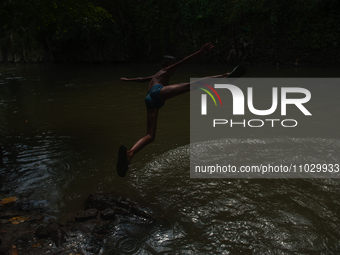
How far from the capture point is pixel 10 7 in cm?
841

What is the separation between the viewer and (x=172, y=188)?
4.30 meters

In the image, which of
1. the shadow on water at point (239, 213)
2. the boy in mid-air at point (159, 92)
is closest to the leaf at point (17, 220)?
the boy in mid-air at point (159, 92)

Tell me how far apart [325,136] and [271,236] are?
13.0ft

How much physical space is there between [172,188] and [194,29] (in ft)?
72.5

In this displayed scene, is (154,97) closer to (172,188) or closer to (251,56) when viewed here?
(172,188)

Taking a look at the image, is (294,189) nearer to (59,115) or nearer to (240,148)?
(240,148)

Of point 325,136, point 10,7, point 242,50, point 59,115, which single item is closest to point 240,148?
point 325,136

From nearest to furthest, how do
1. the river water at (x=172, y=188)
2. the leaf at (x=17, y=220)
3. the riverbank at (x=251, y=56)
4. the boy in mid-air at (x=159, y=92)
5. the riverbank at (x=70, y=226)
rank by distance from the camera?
the riverbank at (x=70, y=226)
the river water at (x=172, y=188)
the leaf at (x=17, y=220)
the boy in mid-air at (x=159, y=92)
the riverbank at (x=251, y=56)

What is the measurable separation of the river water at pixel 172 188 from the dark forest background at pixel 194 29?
17.2 ft

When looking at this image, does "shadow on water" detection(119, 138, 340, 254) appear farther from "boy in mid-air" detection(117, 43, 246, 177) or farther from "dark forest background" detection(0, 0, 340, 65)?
"dark forest background" detection(0, 0, 340, 65)

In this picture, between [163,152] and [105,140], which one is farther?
[105,140]

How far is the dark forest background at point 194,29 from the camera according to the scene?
15.3 metres

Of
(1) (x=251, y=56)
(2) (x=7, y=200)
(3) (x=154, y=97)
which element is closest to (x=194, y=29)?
(1) (x=251, y=56)

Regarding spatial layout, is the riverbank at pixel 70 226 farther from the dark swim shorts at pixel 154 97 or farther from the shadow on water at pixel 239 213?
the dark swim shorts at pixel 154 97
